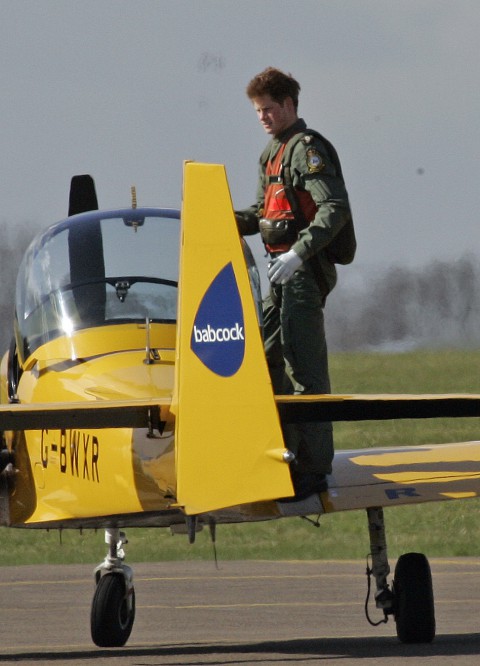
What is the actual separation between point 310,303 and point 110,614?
2610 mm

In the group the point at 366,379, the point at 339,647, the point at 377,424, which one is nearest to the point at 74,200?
the point at 339,647

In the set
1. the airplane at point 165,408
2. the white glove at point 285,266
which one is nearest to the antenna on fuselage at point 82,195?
the airplane at point 165,408

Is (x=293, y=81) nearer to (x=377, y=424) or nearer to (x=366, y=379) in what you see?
(x=377, y=424)

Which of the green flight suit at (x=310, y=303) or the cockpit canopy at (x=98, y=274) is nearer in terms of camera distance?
the green flight suit at (x=310, y=303)

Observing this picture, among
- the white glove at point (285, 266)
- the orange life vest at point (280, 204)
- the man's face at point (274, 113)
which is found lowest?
the white glove at point (285, 266)

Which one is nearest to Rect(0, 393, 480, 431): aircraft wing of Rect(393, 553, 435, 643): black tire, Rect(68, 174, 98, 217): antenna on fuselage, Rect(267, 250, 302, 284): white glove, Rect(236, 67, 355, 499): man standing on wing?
Rect(267, 250, 302, 284): white glove

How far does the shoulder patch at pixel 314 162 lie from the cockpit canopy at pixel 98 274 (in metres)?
1.45

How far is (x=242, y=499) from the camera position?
330 inches

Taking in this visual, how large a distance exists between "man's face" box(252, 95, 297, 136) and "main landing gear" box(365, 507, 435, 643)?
102 inches

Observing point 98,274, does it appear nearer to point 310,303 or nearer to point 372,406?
point 310,303

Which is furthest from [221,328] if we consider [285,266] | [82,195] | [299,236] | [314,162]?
[82,195]

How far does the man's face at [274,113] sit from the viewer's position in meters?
10.5

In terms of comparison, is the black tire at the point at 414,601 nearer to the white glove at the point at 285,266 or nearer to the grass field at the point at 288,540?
the white glove at the point at 285,266

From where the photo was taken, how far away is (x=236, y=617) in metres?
14.0
